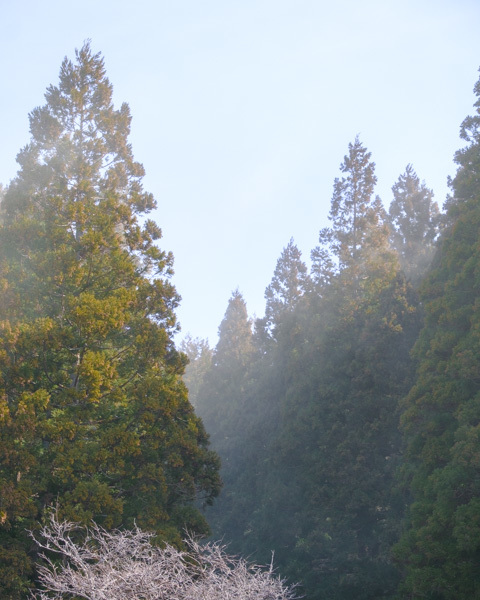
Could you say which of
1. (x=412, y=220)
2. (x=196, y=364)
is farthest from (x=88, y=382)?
(x=196, y=364)

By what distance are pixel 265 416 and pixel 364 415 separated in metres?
7.88

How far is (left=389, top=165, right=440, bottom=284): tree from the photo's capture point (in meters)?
34.2

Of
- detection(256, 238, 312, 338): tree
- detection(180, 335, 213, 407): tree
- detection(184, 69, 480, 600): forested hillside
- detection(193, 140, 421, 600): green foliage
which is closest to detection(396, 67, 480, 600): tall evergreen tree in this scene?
detection(184, 69, 480, 600): forested hillside

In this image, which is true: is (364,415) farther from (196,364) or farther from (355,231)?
(196,364)

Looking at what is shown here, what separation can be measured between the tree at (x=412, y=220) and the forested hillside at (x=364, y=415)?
0.42 feet

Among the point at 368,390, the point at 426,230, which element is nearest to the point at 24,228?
the point at 368,390

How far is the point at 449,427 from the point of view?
1419 centimetres

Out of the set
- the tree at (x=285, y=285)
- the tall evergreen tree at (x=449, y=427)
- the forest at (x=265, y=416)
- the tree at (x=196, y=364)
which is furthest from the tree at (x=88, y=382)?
the tree at (x=196, y=364)

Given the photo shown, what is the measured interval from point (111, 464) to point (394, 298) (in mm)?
14748

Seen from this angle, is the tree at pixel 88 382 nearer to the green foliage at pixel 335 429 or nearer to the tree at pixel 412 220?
the green foliage at pixel 335 429

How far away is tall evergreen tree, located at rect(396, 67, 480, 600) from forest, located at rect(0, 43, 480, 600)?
49mm

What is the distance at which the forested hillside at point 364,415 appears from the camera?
13180 millimetres

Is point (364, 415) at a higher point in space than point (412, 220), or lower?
lower

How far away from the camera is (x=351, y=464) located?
19797mm
